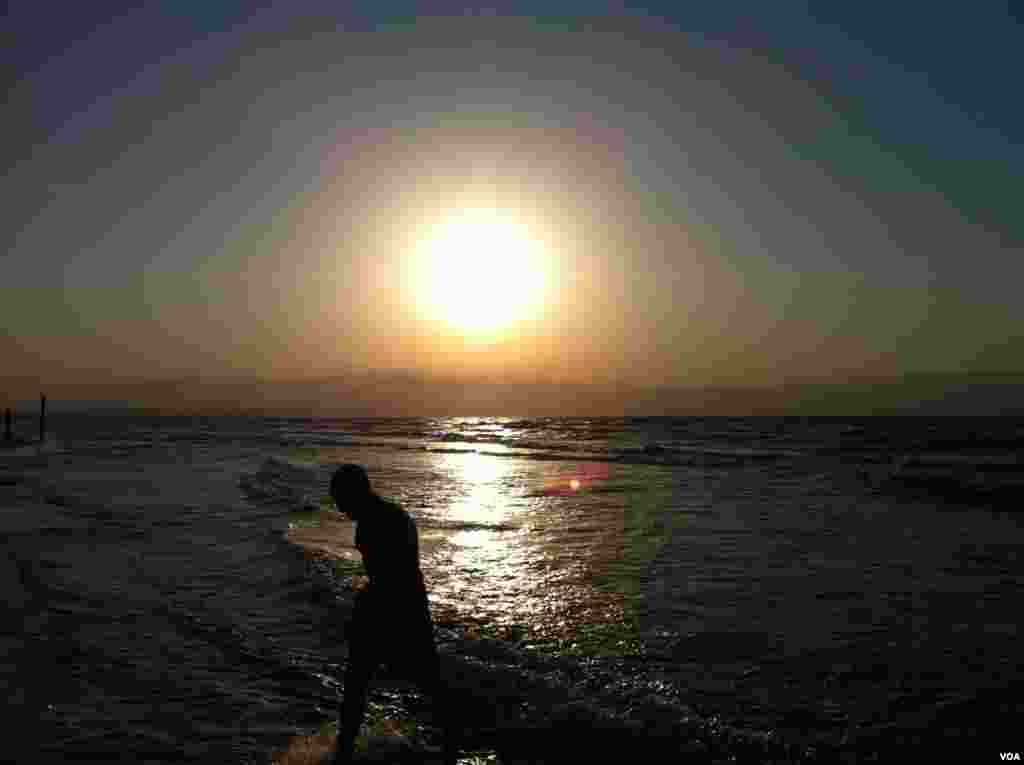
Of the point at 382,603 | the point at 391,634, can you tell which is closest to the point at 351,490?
the point at 382,603

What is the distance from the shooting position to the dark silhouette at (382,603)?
4.85m

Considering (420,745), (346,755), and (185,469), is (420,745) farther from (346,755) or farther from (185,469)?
(185,469)

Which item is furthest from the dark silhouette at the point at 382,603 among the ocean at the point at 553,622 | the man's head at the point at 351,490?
the ocean at the point at 553,622

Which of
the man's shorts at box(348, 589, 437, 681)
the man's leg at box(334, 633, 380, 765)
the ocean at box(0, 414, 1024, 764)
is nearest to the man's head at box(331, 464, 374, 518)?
the man's shorts at box(348, 589, 437, 681)

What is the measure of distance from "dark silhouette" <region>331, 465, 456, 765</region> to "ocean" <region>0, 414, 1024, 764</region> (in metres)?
1.16

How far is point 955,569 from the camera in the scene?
11.7 metres

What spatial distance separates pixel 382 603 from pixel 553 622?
4.44m

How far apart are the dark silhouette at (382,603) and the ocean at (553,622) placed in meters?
1.16

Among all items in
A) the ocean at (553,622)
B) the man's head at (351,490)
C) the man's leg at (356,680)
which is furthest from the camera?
the ocean at (553,622)

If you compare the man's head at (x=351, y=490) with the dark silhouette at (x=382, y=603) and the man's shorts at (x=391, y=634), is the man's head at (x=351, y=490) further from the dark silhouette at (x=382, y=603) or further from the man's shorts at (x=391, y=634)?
the man's shorts at (x=391, y=634)

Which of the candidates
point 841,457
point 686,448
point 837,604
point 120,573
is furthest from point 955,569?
point 686,448

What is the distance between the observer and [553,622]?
8.89 metres

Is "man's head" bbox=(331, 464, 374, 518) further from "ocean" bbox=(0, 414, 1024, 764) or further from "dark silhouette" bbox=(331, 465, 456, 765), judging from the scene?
"ocean" bbox=(0, 414, 1024, 764)

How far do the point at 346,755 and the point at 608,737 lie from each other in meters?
2.07
